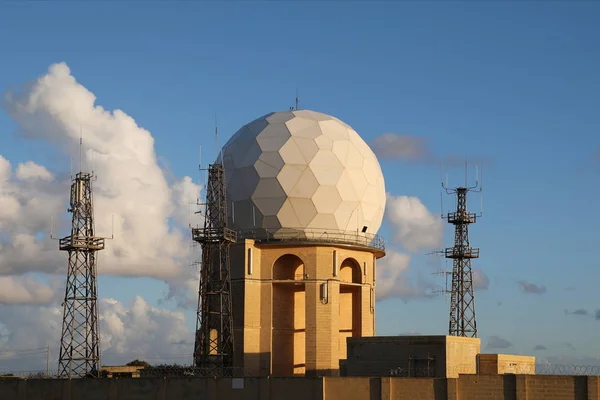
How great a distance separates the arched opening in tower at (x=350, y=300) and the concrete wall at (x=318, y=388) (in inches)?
654

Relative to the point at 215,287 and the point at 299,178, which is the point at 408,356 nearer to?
the point at 215,287

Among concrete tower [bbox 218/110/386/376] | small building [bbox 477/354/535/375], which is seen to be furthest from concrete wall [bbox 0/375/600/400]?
concrete tower [bbox 218/110/386/376]

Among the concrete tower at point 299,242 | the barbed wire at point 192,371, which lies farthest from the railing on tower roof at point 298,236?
the barbed wire at point 192,371

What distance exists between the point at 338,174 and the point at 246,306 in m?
10.8

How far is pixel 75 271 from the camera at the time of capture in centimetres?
5494

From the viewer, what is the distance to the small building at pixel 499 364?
55438 mm

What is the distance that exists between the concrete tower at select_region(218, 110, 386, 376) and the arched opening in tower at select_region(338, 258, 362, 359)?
0.07 meters

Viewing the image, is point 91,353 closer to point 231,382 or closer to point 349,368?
point 231,382

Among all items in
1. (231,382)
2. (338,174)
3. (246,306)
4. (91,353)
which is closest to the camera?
(231,382)

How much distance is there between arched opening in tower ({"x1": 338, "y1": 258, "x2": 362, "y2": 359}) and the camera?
207 ft

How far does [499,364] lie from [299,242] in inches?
562

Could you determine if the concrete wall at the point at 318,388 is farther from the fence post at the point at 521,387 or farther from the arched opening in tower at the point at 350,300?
the arched opening in tower at the point at 350,300

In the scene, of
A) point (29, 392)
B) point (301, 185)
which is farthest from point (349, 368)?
point (29, 392)

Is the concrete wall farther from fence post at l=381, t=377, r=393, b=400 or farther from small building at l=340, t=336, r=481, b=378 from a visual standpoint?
small building at l=340, t=336, r=481, b=378
